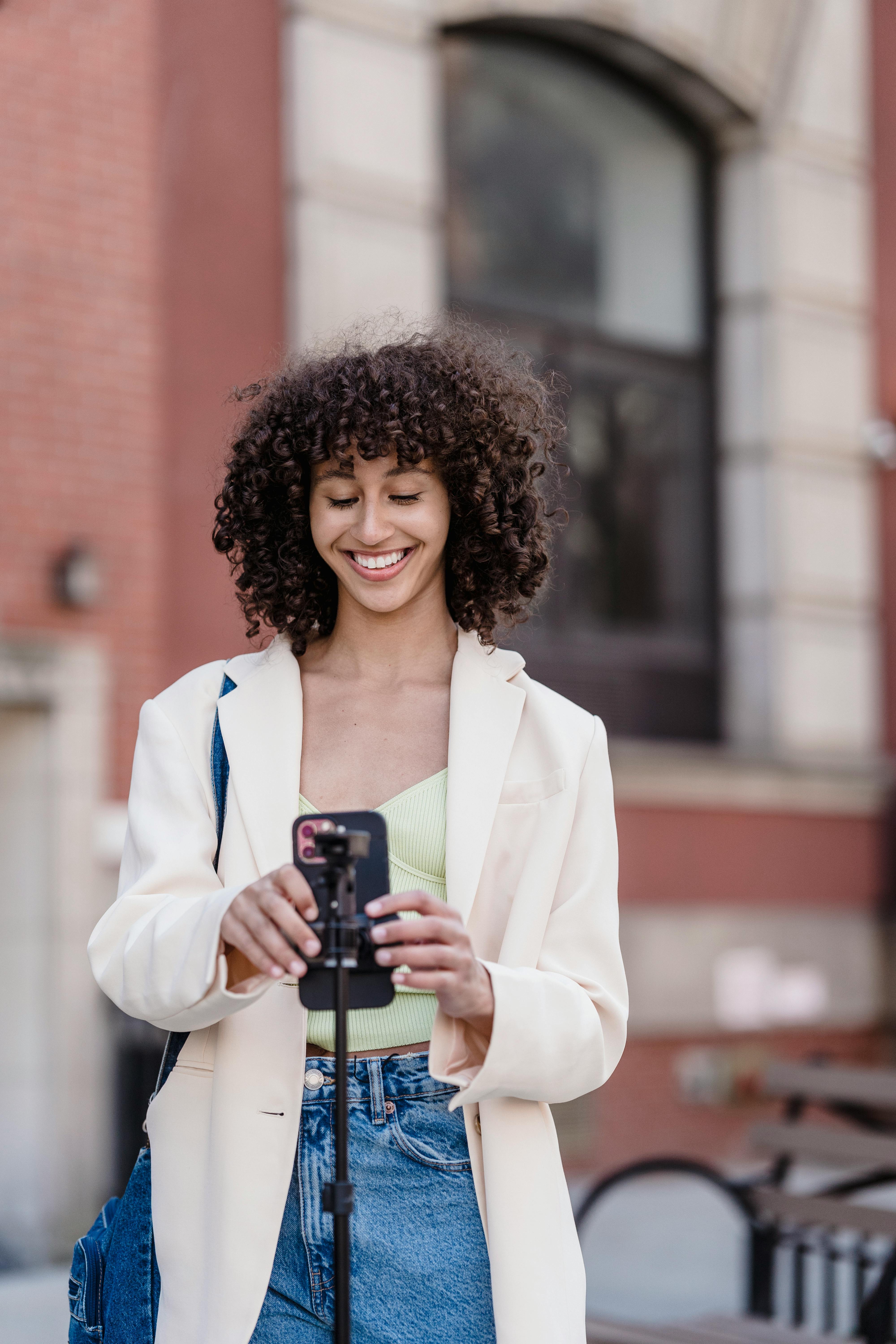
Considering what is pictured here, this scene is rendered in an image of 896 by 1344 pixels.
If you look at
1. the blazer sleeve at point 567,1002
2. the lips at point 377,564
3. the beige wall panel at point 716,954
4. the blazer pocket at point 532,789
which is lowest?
the beige wall panel at point 716,954

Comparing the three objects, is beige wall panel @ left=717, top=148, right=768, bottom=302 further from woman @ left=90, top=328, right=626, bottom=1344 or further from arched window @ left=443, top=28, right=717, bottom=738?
woman @ left=90, top=328, right=626, bottom=1344

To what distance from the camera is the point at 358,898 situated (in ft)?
6.21

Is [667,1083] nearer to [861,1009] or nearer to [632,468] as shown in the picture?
[861,1009]

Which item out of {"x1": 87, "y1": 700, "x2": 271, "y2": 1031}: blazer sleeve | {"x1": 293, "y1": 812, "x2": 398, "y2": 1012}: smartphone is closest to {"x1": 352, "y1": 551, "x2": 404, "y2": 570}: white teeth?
{"x1": 87, "y1": 700, "x2": 271, "y2": 1031}: blazer sleeve

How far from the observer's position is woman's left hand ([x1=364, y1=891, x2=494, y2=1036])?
1844 millimetres

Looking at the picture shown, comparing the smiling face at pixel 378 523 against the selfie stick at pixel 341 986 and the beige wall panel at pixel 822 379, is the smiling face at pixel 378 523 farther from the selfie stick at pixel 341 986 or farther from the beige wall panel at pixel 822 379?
the beige wall panel at pixel 822 379

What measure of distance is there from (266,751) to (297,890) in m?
0.37

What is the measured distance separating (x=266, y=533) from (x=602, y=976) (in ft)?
2.66

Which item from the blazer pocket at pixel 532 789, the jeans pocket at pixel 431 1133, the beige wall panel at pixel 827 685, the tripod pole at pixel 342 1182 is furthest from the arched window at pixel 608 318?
the tripod pole at pixel 342 1182

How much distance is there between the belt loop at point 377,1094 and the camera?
2080mm

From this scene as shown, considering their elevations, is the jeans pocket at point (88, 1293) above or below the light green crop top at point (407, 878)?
below

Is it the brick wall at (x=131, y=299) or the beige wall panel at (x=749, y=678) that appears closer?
the brick wall at (x=131, y=299)

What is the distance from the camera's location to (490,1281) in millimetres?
2078

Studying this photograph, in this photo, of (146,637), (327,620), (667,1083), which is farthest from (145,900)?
(667,1083)
